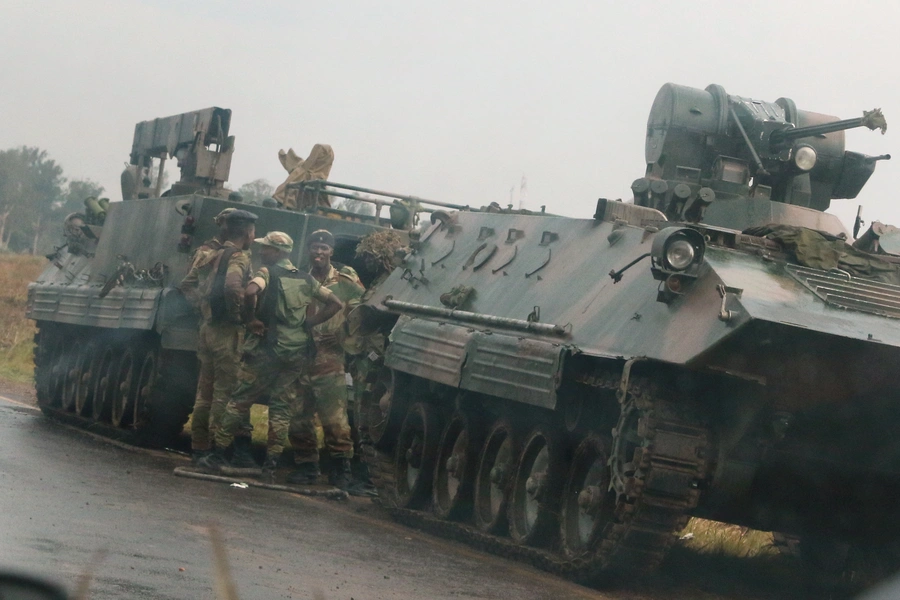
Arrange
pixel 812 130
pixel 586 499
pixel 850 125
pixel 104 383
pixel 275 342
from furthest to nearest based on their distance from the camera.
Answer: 1. pixel 104 383
2. pixel 275 342
3. pixel 812 130
4. pixel 850 125
5. pixel 586 499

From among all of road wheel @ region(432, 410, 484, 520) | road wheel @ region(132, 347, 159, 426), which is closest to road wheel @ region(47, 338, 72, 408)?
road wheel @ region(132, 347, 159, 426)

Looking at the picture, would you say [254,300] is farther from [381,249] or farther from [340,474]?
[381,249]

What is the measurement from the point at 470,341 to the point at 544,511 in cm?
142

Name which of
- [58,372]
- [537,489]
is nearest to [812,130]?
[537,489]

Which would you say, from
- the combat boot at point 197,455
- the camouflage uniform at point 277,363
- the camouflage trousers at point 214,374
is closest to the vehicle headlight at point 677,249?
the camouflage uniform at point 277,363

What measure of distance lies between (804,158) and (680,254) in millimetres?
3526

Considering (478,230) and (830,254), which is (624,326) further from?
(478,230)

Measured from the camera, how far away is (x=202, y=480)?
11.0 meters

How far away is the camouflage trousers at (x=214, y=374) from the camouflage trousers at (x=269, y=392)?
20 centimetres

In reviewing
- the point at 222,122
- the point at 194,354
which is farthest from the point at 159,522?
the point at 222,122

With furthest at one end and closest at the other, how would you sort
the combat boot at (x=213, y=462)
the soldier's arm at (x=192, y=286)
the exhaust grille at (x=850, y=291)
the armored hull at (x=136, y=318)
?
the armored hull at (x=136, y=318), the soldier's arm at (x=192, y=286), the combat boot at (x=213, y=462), the exhaust grille at (x=850, y=291)

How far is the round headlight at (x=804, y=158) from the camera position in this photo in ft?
35.7

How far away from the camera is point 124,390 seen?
1464 cm

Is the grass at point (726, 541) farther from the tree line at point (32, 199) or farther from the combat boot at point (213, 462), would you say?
the tree line at point (32, 199)
